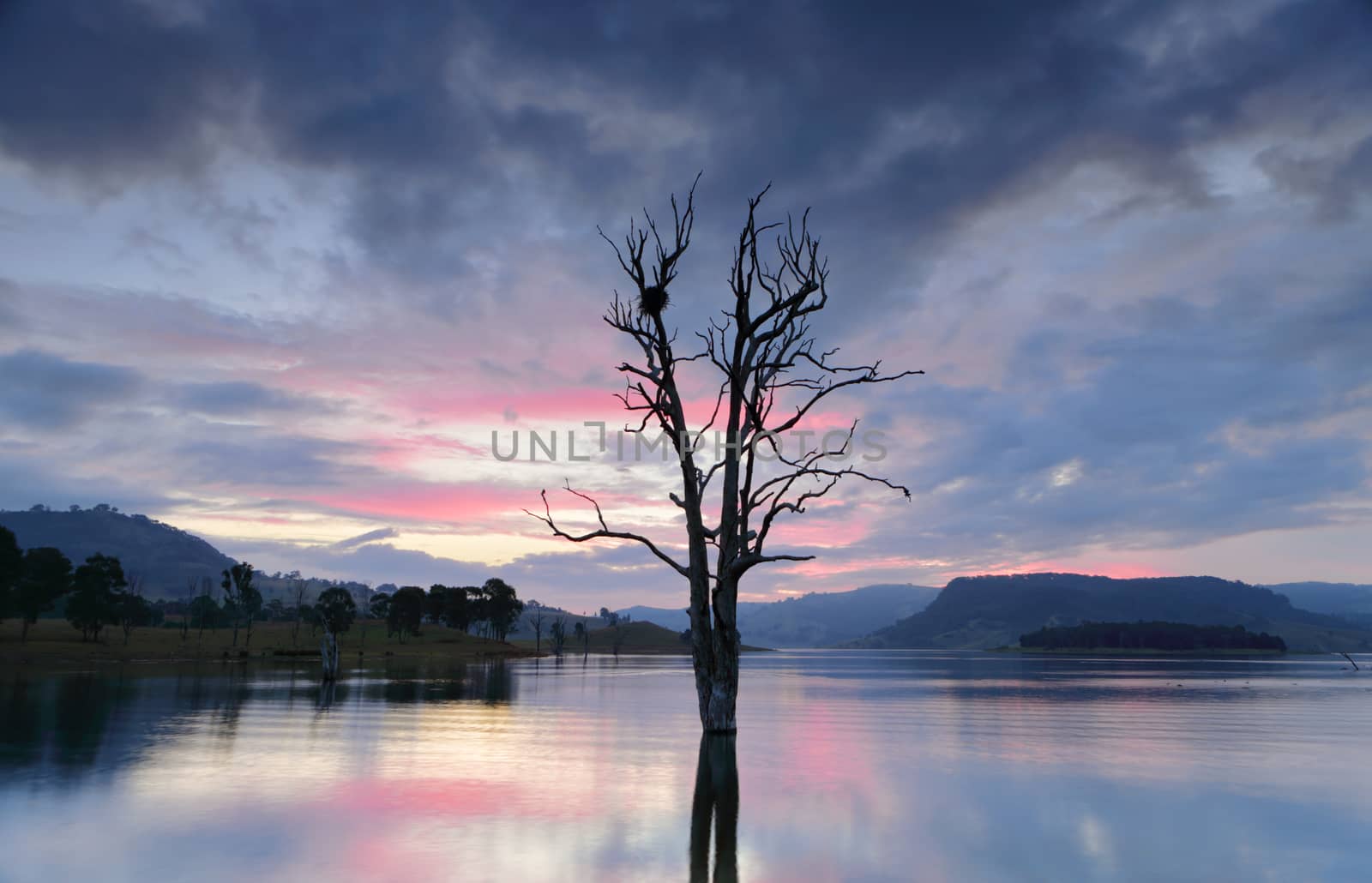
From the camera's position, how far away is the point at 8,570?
88688 millimetres

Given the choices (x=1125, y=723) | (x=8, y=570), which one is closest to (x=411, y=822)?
(x=1125, y=723)

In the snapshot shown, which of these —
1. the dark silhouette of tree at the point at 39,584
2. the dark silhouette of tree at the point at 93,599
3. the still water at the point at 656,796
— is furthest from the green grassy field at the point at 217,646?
the still water at the point at 656,796

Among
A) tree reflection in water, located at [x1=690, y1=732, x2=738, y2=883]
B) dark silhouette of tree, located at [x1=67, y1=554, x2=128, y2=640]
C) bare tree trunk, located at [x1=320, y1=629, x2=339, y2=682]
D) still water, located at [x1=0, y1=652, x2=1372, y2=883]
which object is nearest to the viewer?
tree reflection in water, located at [x1=690, y1=732, x2=738, y2=883]

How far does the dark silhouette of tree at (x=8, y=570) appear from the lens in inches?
3477

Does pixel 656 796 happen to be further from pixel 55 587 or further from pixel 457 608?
pixel 457 608

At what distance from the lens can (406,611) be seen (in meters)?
145

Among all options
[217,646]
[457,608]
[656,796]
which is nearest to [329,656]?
[656,796]

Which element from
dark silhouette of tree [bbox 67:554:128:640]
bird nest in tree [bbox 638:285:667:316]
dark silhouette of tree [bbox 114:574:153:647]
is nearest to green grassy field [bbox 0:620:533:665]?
dark silhouette of tree [bbox 114:574:153:647]

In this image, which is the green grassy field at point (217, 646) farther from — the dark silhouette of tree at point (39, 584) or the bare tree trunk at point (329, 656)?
the bare tree trunk at point (329, 656)

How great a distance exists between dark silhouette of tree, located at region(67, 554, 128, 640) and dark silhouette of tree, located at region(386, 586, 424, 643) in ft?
151

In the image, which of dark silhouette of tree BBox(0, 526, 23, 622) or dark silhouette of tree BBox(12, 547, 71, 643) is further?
dark silhouette of tree BBox(12, 547, 71, 643)

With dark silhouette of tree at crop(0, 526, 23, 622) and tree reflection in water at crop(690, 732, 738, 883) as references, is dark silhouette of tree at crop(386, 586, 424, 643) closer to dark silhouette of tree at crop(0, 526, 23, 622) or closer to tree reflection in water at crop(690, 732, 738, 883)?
dark silhouette of tree at crop(0, 526, 23, 622)

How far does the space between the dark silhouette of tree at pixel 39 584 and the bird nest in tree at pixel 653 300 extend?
9418 centimetres

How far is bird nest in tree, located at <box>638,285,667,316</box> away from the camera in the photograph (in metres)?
25.7
